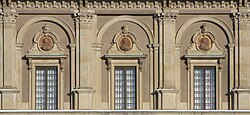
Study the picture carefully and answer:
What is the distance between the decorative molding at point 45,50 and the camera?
46.4 metres

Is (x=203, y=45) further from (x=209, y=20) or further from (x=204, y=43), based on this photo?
(x=209, y=20)

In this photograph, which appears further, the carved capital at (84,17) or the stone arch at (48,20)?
the stone arch at (48,20)

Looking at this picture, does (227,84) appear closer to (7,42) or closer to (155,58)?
(155,58)

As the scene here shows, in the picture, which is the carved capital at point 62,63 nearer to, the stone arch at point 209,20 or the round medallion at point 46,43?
the round medallion at point 46,43

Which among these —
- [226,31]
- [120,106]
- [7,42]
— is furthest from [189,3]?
[7,42]

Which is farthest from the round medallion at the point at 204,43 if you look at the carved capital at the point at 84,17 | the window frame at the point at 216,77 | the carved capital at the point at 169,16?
the carved capital at the point at 84,17

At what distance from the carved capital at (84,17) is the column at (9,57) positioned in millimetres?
3039

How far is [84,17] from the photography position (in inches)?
1832

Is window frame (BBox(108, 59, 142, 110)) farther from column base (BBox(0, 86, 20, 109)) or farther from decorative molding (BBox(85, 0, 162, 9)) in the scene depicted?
column base (BBox(0, 86, 20, 109))

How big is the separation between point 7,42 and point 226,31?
10691 millimetres

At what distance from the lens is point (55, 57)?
46531 mm

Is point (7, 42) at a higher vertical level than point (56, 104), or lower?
higher

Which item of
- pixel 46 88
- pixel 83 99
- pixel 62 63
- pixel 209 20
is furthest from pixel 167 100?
pixel 46 88

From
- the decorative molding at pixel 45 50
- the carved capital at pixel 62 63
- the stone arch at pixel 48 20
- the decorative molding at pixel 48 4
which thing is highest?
the decorative molding at pixel 48 4
